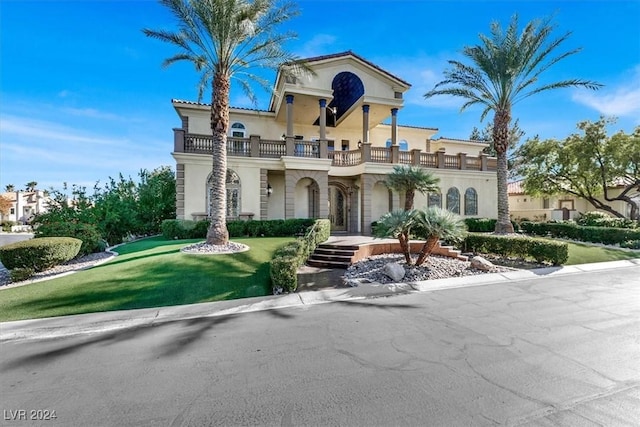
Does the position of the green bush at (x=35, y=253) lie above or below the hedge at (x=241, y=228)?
below

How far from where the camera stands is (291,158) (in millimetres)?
17422

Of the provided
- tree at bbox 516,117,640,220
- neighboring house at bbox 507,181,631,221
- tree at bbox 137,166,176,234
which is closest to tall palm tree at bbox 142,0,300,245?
tree at bbox 137,166,176,234

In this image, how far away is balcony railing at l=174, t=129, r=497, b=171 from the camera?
16.5m

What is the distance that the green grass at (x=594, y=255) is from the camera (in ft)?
42.6

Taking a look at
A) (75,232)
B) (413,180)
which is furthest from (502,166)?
(75,232)

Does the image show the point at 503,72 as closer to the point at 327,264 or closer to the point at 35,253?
the point at 327,264

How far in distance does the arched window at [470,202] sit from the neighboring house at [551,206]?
35.5 ft

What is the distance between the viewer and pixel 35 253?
8.95m

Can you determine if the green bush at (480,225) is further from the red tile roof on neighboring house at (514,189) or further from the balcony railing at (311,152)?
the red tile roof on neighboring house at (514,189)

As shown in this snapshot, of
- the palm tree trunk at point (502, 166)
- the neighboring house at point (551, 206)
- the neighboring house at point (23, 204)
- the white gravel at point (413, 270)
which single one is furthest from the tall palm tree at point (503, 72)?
the neighboring house at point (23, 204)

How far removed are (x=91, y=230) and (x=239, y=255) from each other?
7.01 metres

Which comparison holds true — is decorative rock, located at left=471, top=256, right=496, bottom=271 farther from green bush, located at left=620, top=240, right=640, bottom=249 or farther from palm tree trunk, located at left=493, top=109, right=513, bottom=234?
green bush, located at left=620, top=240, right=640, bottom=249

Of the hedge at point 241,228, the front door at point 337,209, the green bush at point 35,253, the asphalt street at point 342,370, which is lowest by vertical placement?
the asphalt street at point 342,370

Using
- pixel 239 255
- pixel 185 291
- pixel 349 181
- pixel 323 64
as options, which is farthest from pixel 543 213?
pixel 185 291
